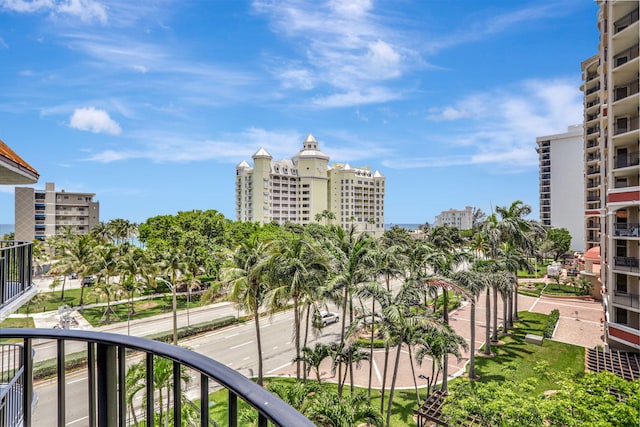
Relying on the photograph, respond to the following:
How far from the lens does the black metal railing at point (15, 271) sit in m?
6.70

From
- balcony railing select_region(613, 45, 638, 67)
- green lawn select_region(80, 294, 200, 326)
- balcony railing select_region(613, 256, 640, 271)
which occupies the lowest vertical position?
green lawn select_region(80, 294, 200, 326)

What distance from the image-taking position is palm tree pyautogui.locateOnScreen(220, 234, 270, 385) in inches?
734

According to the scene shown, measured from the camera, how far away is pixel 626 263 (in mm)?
20859

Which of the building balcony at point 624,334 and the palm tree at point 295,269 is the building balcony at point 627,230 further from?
the palm tree at point 295,269

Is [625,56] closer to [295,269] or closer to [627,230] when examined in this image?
[627,230]

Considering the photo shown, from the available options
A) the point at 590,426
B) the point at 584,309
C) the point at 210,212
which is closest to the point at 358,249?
the point at 590,426

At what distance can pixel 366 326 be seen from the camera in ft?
50.1

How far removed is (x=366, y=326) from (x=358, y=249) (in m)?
3.68

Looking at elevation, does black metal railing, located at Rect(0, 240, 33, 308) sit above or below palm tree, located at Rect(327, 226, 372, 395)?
above

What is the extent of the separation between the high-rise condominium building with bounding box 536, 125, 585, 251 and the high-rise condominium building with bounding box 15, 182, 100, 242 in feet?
324

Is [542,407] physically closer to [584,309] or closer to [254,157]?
[584,309]

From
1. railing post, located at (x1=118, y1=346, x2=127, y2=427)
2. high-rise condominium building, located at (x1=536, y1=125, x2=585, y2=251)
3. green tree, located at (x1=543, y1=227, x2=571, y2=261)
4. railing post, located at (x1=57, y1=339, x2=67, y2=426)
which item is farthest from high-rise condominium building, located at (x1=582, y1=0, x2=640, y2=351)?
high-rise condominium building, located at (x1=536, y1=125, x2=585, y2=251)

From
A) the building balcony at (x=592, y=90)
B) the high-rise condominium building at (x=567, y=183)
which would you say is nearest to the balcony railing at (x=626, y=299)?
the building balcony at (x=592, y=90)

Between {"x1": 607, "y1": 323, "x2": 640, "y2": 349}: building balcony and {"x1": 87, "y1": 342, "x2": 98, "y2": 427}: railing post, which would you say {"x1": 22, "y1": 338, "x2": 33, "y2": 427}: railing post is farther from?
{"x1": 607, "y1": 323, "x2": 640, "y2": 349}: building balcony
